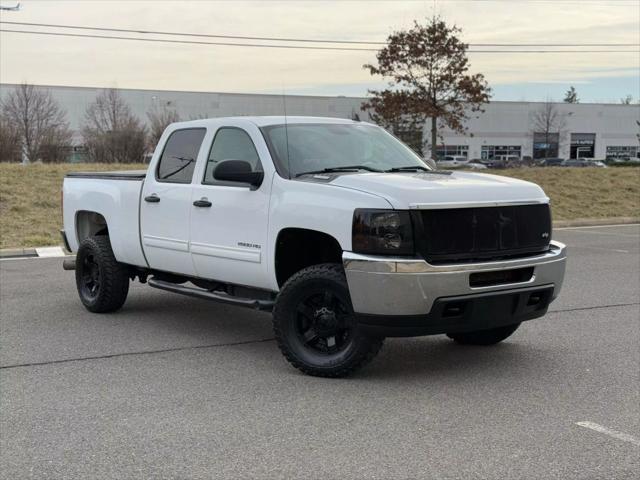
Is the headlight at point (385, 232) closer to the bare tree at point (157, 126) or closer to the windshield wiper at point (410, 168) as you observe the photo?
the windshield wiper at point (410, 168)

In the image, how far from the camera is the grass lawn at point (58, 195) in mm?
16022

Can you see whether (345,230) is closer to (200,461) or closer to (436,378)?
(436,378)

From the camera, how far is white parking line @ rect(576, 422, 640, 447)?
14.3 ft

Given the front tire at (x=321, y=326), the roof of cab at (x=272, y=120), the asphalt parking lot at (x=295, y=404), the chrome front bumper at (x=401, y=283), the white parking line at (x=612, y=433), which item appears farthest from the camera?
the roof of cab at (x=272, y=120)

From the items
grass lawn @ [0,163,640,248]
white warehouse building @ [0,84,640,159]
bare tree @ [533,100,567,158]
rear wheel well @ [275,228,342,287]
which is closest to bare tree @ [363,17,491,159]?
grass lawn @ [0,163,640,248]

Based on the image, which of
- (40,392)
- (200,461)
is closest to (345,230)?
(200,461)

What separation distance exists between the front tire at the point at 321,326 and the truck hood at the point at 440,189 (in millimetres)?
654

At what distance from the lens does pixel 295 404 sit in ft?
16.4

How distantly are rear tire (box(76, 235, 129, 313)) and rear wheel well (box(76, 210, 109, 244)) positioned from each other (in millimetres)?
361

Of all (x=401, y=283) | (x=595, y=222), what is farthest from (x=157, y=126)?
(x=401, y=283)

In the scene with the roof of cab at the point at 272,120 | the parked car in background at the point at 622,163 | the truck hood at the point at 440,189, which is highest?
the roof of cab at the point at 272,120

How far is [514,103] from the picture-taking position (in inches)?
3307

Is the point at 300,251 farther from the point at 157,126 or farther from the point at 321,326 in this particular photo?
the point at 157,126

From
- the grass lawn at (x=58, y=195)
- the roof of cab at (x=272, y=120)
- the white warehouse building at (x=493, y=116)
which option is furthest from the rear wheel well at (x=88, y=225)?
the white warehouse building at (x=493, y=116)
